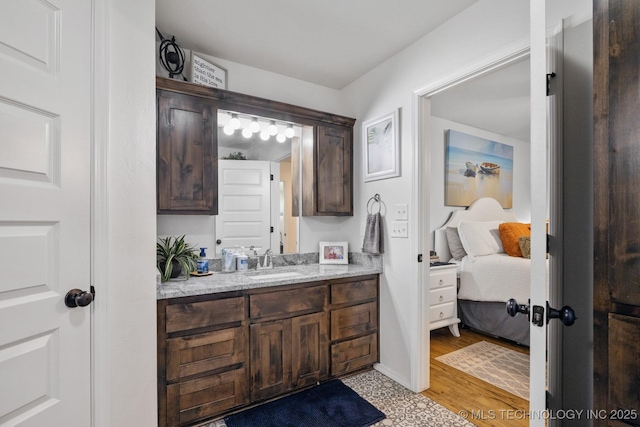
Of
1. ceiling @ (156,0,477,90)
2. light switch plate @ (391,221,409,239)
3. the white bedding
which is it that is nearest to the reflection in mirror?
ceiling @ (156,0,477,90)

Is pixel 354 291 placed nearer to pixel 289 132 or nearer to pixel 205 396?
pixel 205 396

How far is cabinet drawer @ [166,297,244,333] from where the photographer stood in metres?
1.72

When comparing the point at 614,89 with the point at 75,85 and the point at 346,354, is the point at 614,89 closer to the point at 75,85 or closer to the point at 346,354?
the point at 75,85

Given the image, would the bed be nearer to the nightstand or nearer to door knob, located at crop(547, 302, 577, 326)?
the nightstand

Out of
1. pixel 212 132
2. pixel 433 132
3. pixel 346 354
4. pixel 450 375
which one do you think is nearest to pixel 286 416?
pixel 346 354

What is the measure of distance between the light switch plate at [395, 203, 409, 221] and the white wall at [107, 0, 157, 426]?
5.61 feet

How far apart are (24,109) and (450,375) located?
10.0 feet

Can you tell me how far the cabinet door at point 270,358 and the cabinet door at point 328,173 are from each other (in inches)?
40.7

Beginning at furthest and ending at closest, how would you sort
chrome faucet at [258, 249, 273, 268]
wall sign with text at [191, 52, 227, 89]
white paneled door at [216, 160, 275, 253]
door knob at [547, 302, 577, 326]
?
chrome faucet at [258, 249, 273, 268]
white paneled door at [216, 160, 275, 253]
wall sign with text at [191, 52, 227, 89]
door knob at [547, 302, 577, 326]

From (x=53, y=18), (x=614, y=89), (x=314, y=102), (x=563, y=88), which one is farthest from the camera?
(x=314, y=102)

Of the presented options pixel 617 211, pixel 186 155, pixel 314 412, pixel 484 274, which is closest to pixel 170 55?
pixel 186 155

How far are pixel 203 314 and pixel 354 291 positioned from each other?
118cm

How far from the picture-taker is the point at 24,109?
1062 millimetres

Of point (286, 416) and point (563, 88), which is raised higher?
point (563, 88)
